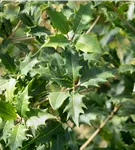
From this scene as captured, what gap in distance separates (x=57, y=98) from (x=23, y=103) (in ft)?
0.42

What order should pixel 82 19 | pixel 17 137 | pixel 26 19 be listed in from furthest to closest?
pixel 26 19, pixel 82 19, pixel 17 137

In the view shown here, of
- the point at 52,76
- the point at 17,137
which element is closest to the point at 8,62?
the point at 52,76

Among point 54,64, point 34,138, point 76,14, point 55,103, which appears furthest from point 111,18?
point 34,138

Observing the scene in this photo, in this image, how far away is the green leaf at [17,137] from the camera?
1360 millimetres

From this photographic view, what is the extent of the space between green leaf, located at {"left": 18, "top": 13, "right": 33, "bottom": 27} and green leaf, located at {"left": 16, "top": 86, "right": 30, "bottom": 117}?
0.43 meters

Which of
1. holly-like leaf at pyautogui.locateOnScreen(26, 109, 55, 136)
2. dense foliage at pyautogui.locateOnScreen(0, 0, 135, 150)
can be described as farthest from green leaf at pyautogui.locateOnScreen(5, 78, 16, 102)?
holly-like leaf at pyautogui.locateOnScreen(26, 109, 55, 136)

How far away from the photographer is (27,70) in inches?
60.4

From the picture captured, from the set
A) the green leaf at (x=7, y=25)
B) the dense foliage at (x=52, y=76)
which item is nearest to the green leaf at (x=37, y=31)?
the dense foliage at (x=52, y=76)

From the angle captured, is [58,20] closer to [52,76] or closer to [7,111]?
[52,76]

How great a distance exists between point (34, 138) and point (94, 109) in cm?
30

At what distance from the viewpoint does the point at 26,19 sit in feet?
5.67

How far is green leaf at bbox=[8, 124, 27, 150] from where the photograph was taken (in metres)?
1.36

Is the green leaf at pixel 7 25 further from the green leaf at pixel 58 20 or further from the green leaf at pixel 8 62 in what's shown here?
the green leaf at pixel 58 20

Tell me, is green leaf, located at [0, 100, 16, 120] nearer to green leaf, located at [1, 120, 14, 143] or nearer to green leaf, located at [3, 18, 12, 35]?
green leaf, located at [1, 120, 14, 143]
